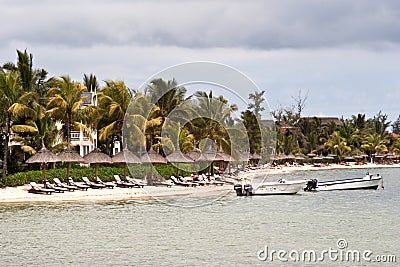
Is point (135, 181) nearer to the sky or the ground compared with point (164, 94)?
nearer to the ground

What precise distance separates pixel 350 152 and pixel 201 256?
2626 inches

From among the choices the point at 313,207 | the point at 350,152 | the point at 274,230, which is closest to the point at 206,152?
the point at 313,207

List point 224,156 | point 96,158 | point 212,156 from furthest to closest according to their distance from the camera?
point 224,156, point 212,156, point 96,158

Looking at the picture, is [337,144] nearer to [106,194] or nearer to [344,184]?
[344,184]

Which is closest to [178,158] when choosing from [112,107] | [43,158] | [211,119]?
[211,119]

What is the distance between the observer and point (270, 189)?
106 ft

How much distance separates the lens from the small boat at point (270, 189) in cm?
3162

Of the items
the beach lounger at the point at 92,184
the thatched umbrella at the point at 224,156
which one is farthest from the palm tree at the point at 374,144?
the beach lounger at the point at 92,184

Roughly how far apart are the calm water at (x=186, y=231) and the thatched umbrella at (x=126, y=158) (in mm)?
4832

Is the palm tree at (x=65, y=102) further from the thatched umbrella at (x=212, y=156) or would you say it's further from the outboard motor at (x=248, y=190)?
the outboard motor at (x=248, y=190)

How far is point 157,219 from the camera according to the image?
23.5m

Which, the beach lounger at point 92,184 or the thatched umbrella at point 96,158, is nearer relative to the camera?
the beach lounger at point 92,184

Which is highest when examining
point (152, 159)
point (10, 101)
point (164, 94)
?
point (164, 94)

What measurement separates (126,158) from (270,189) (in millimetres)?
7189
